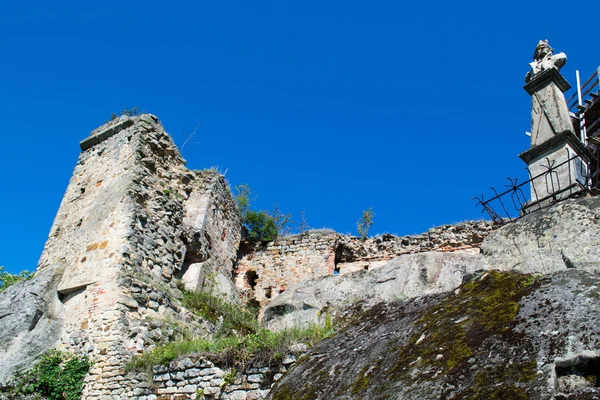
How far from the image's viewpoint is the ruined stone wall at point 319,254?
44.2 feet

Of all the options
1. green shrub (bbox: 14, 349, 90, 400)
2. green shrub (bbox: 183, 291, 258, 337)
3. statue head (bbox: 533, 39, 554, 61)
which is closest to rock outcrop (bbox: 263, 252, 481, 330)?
green shrub (bbox: 183, 291, 258, 337)

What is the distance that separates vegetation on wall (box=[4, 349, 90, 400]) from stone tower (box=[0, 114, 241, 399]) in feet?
0.57

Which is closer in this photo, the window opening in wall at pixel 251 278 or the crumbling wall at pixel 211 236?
the crumbling wall at pixel 211 236

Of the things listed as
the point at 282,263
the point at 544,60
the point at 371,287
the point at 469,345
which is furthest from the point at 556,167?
the point at 282,263

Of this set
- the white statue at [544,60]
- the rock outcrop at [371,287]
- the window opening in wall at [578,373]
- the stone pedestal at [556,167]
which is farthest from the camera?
the white statue at [544,60]

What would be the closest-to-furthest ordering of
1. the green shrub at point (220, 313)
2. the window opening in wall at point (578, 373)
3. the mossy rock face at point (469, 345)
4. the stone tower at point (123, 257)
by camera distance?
the window opening in wall at point (578, 373) < the mossy rock face at point (469, 345) < the stone tower at point (123, 257) < the green shrub at point (220, 313)

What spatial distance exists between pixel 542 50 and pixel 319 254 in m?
7.49

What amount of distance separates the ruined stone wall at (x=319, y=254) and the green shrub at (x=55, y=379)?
5.54 meters

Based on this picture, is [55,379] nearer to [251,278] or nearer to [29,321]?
[29,321]

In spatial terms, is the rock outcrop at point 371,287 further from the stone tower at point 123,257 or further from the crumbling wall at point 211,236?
the crumbling wall at point 211,236

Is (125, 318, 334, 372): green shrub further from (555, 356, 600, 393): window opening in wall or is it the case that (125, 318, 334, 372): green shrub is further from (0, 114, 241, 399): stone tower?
(555, 356, 600, 393): window opening in wall

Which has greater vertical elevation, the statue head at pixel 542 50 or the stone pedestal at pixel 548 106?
the statue head at pixel 542 50

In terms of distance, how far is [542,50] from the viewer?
8.50 m

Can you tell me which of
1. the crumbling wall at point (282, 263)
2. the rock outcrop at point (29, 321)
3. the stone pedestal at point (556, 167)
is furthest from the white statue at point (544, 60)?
the rock outcrop at point (29, 321)
